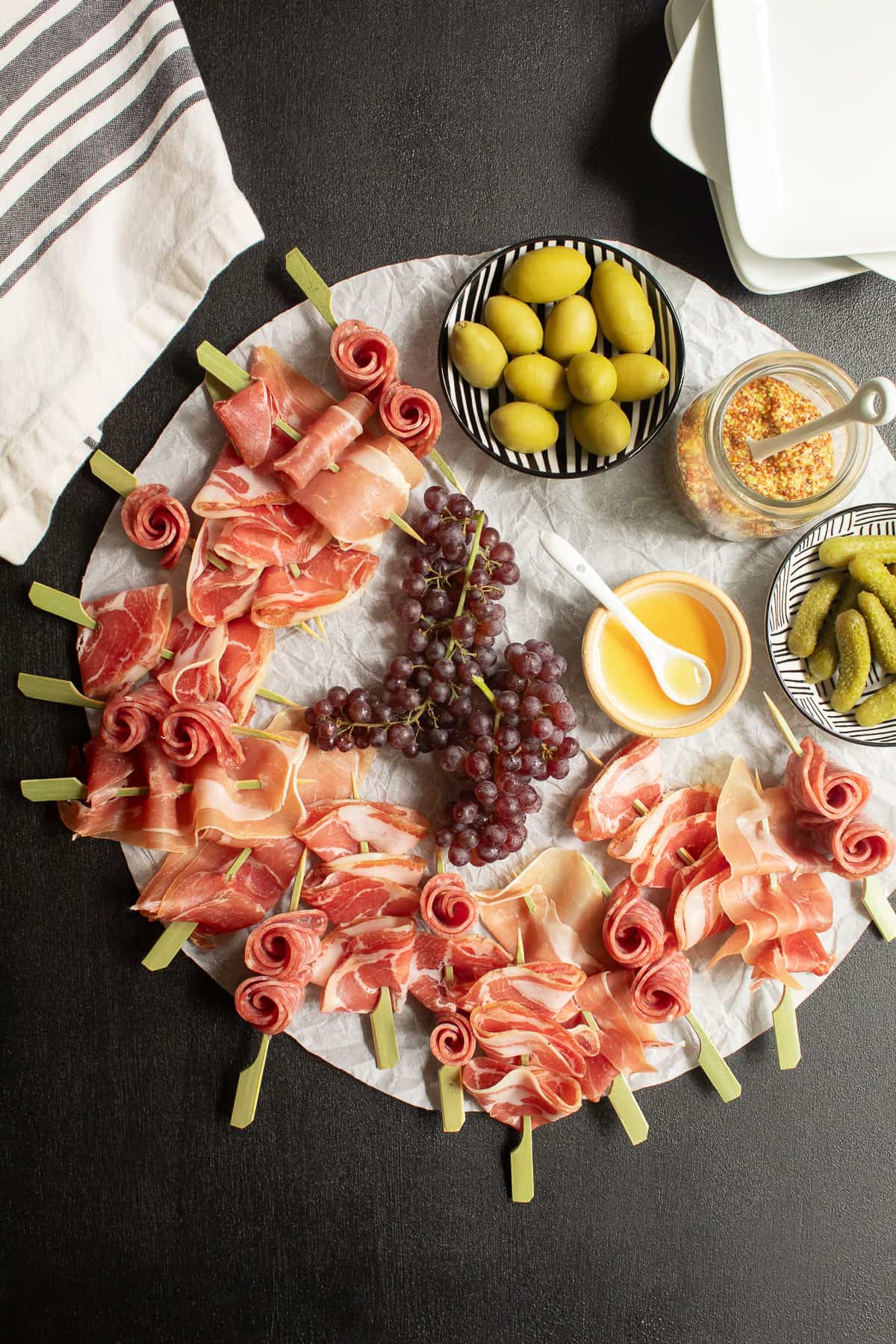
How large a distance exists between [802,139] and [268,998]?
151 centimetres

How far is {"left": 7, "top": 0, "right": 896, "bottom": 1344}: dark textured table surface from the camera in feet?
4.08

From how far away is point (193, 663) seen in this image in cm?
119

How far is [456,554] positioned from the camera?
3.85 feet

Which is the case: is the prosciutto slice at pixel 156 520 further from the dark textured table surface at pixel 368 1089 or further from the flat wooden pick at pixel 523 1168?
the flat wooden pick at pixel 523 1168

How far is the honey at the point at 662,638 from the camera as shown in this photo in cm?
120

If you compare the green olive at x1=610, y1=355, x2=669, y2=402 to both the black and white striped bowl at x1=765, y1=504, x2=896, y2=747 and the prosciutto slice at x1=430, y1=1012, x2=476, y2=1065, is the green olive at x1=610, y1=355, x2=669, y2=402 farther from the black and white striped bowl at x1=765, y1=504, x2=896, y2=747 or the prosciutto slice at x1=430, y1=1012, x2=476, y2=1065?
the prosciutto slice at x1=430, y1=1012, x2=476, y2=1065

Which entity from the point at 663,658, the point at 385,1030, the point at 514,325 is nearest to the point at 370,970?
the point at 385,1030

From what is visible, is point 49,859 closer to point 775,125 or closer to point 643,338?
point 643,338

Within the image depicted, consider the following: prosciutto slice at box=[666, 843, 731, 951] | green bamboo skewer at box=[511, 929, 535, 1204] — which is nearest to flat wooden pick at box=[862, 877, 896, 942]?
prosciutto slice at box=[666, 843, 731, 951]

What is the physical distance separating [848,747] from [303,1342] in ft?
4.19

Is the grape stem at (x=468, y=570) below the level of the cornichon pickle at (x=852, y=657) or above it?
below

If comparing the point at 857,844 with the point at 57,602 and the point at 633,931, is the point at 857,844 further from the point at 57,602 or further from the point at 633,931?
the point at 57,602

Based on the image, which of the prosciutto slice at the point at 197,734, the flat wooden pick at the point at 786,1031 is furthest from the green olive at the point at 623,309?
the flat wooden pick at the point at 786,1031

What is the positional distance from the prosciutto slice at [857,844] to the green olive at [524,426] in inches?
27.9
